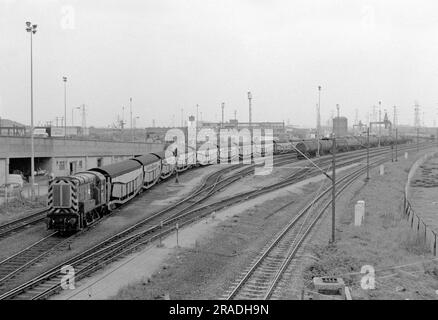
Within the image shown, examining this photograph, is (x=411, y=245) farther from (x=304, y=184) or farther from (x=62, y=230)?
(x=304, y=184)

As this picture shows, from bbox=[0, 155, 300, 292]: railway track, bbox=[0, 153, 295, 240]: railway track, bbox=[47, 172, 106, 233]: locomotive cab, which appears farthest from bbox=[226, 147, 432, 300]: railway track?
bbox=[0, 153, 295, 240]: railway track

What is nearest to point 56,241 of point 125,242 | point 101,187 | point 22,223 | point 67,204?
point 67,204

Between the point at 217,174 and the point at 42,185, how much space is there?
18066 mm

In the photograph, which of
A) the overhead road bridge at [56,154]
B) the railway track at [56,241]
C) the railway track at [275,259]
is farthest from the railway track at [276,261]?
the overhead road bridge at [56,154]

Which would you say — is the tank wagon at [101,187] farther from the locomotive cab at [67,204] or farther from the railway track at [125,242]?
the railway track at [125,242]

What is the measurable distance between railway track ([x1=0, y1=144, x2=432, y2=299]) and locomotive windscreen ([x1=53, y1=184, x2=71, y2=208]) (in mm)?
3115

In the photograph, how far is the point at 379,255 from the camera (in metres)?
24.7

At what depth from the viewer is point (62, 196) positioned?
25781mm

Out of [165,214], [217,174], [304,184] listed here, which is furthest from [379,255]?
[217,174]

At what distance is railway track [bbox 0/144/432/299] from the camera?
58.2 feet

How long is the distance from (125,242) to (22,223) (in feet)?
27.3

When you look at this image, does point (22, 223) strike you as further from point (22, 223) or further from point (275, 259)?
point (275, 259)

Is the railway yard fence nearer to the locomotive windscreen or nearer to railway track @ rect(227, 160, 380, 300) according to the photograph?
railway track @ rect(227, 160, 380, 300)

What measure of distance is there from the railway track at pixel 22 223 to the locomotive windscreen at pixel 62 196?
331 centimetres
